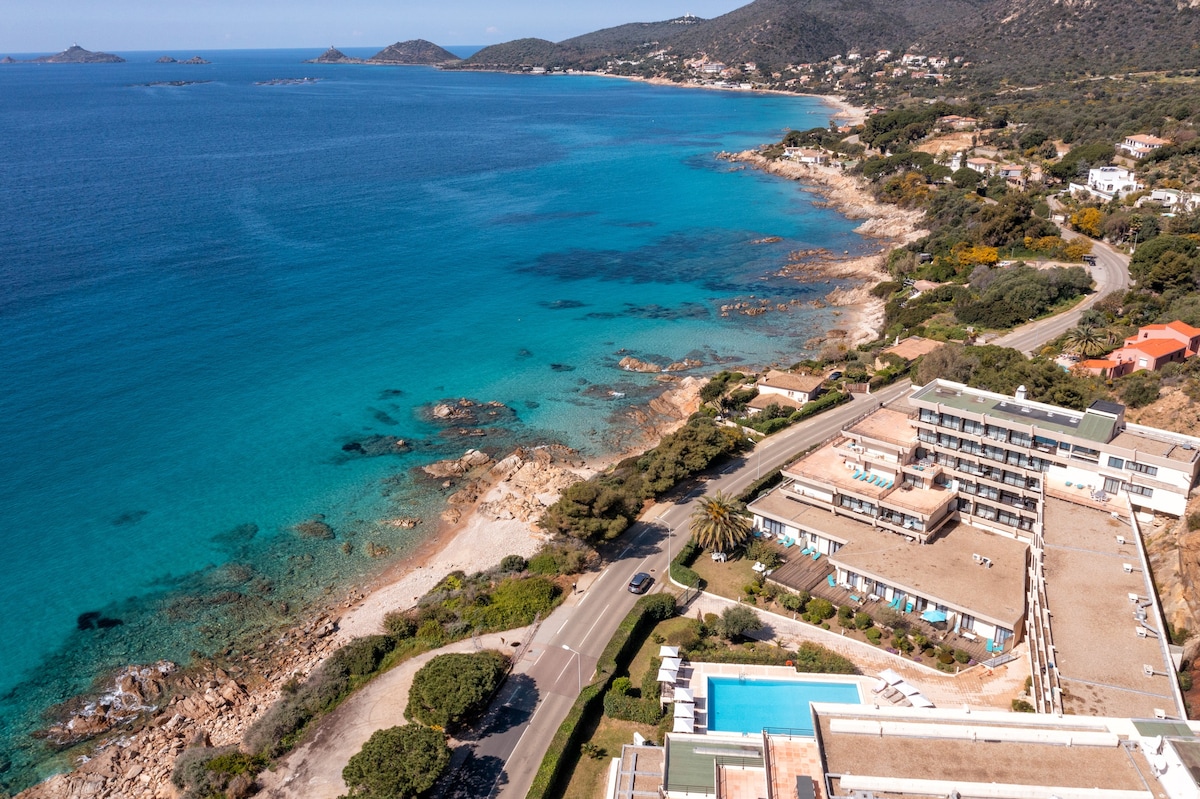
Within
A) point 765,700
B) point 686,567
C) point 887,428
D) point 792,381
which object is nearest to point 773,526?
point 686,567

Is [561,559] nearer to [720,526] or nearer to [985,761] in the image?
Answer: [720,526]

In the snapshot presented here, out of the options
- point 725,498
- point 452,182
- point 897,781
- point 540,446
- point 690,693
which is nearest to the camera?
point 897,781

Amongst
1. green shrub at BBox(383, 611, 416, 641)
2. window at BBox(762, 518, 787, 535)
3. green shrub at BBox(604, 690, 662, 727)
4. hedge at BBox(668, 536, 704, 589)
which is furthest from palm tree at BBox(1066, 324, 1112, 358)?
green shrub at BBox(383, 611, 416, 641)

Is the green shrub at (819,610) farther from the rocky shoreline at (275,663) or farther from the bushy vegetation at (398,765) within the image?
the bushy vegetation at (398,765)

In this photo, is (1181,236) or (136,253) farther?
(136,253)

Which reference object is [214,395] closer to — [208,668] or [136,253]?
[208,668]

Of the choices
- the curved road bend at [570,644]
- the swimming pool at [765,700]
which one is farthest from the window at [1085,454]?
the swimming pool at [765,700]

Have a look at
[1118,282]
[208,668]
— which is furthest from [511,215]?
[208,668]
